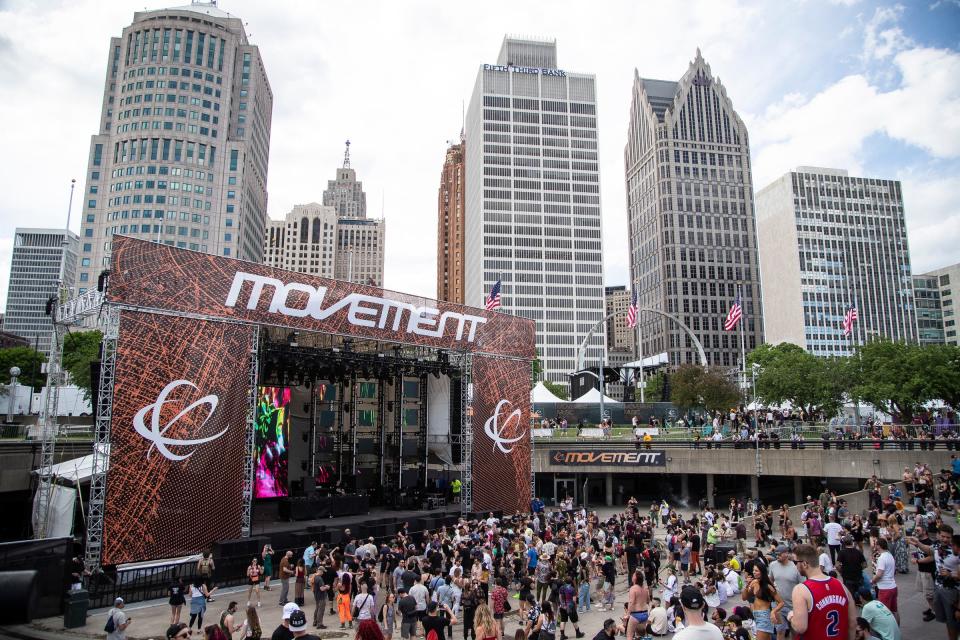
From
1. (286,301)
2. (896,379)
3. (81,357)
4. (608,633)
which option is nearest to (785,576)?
(608,633)

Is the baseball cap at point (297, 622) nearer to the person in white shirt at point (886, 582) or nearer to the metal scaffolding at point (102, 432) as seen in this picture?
the person in white shirt at point (886, 582)

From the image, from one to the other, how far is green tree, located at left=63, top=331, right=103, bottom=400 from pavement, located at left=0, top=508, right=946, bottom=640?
41284mm

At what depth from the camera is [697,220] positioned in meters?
137

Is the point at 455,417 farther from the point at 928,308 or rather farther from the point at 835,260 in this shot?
the point at 928,308

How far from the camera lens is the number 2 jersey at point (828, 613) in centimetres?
602

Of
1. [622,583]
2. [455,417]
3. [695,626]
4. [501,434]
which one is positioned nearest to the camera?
[695,626]

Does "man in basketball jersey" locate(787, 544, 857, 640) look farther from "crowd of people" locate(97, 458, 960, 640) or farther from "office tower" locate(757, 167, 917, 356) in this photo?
"office tower" locate(757, 167, 917, 356)

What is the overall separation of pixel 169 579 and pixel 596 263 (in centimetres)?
12582

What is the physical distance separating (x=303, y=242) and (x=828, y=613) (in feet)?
637

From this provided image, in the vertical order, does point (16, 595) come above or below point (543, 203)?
below

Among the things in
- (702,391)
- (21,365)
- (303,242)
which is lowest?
(702,391)

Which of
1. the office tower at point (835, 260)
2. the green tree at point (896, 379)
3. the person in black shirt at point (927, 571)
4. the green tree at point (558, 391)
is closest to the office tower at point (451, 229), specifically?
the green tree at point (558, 391)

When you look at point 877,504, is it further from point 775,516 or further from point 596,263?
point 596,263

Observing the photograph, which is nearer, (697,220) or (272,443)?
(272,443)
